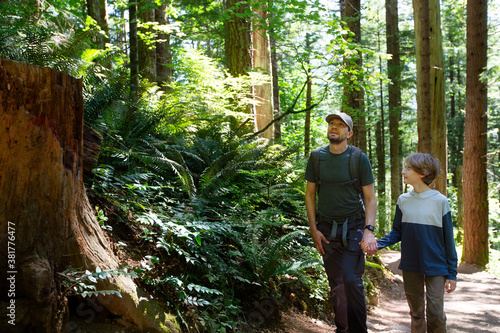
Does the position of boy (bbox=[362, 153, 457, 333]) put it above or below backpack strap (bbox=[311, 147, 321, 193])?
below

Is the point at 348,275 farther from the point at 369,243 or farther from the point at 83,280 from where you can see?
the point at 83,280

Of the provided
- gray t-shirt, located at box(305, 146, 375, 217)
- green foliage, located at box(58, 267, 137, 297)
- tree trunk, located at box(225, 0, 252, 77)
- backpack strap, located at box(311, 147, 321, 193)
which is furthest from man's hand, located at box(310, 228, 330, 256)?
tree trunk, located at box(225, 0, 252, 77)

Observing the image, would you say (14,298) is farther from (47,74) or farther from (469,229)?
(469,229)

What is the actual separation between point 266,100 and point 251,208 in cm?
505

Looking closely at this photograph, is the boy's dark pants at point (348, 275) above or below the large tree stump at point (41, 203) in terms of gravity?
below

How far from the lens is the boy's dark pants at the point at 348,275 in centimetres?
382

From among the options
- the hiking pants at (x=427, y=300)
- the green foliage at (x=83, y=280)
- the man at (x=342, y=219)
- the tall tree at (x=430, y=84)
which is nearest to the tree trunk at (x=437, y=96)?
the tall tree at (x=430, y=84)

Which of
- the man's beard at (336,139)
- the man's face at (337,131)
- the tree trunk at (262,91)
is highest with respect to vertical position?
the tree trunk at (262,91)

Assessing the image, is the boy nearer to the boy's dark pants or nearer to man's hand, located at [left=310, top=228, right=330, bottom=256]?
the boy's dark pants

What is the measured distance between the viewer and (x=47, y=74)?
2.74 m

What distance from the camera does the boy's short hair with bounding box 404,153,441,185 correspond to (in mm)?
3719

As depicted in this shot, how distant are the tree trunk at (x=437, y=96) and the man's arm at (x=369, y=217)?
9.24 m

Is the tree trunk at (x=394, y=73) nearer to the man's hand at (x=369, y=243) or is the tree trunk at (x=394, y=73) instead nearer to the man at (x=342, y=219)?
the man at (x=342, y=219)

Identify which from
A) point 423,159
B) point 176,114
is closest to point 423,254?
point 423,159
